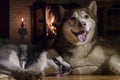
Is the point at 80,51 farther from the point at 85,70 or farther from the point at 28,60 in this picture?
the point at 28,60

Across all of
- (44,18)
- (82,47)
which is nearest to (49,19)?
(44,18)

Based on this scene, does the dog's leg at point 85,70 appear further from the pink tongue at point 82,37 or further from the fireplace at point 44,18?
the fireplace at point 44,18

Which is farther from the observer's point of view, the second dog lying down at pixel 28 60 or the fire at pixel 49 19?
the fire at pixel 49 19

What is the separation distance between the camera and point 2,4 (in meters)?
5.43

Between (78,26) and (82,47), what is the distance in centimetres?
18

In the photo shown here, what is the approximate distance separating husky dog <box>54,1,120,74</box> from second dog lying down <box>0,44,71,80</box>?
100 millimetres

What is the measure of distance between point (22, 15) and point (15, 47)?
9.11 ft

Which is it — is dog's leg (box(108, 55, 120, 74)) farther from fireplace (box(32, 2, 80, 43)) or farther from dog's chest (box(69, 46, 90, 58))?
fireplace (box(32, 2, 80, 43))

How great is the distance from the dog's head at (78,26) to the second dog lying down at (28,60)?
7.3 inches

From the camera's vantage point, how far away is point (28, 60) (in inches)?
105

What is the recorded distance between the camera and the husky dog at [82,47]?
2883 mm

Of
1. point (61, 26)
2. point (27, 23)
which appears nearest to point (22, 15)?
point (27, 23)

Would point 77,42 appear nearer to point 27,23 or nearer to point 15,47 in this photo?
point 15,47

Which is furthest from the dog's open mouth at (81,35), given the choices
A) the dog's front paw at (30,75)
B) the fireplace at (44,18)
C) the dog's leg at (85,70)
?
the fireplace at (44,18)
